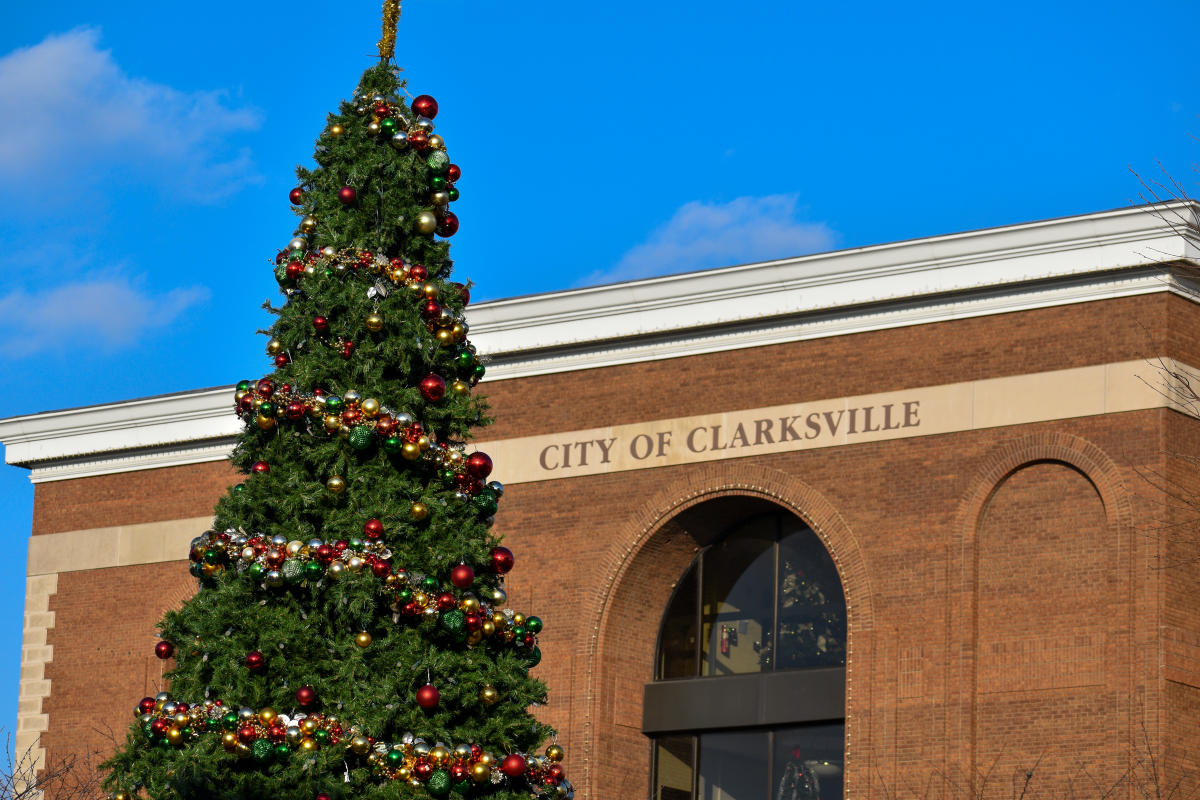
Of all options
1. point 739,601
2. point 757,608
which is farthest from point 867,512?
point 739,601

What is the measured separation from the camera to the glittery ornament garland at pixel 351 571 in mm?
14648

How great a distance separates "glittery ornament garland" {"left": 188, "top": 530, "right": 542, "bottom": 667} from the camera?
14.6 meters

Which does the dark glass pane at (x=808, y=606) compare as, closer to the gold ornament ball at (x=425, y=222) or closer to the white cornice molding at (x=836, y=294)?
the white cornice molding at (x=836, y=294)

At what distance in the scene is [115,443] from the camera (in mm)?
31766

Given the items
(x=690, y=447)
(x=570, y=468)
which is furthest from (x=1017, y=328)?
(x=570, y=468)

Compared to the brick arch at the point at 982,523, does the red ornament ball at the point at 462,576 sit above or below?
below

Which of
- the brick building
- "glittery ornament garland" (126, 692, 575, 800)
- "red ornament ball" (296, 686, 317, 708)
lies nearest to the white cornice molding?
the brick building

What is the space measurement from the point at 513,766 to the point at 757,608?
12.1 meters

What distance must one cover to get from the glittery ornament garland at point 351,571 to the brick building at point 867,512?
10264 mm

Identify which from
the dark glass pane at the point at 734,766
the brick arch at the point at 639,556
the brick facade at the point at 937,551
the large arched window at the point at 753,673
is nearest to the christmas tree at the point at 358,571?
the brick facade at the point at 937,551

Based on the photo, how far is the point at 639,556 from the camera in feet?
87.6

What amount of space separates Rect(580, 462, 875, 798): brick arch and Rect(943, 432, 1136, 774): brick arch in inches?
64.2

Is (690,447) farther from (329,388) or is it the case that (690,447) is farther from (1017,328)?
(329,388)

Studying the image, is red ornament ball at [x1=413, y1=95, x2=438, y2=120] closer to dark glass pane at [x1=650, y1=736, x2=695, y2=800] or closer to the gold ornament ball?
the gold ornament ball
